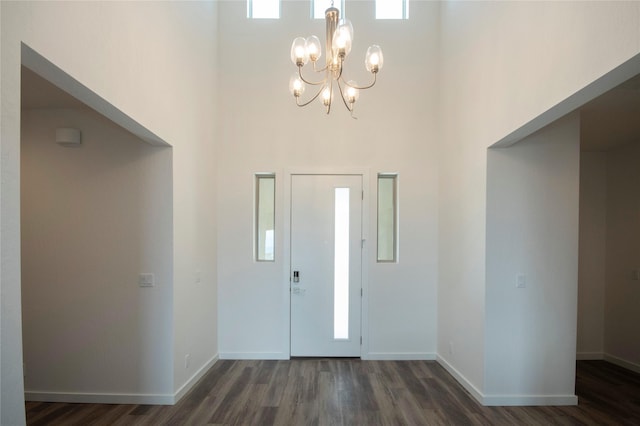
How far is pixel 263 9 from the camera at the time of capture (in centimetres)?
433

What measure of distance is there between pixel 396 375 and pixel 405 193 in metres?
2.15

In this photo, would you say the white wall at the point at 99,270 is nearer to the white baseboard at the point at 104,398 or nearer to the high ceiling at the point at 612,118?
the white baseboard at the point at 104,398

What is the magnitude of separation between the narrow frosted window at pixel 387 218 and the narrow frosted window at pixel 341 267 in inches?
18.2

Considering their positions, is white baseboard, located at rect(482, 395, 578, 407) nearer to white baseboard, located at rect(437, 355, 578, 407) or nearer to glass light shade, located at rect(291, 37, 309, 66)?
white baseboard, located at rect(437, 355, 578, 407)

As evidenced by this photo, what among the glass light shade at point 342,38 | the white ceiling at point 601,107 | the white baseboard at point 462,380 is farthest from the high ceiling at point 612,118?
the white baseboard at point 462,380

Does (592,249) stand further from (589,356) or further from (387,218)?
(387,218)

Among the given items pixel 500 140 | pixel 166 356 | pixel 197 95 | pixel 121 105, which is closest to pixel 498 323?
pixel 500 140

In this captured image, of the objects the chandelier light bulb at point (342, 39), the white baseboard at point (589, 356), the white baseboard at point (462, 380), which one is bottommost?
the white baseboard at point (589, 356)

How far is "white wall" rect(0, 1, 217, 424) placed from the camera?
1380mm

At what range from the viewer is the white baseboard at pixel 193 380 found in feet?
10.2

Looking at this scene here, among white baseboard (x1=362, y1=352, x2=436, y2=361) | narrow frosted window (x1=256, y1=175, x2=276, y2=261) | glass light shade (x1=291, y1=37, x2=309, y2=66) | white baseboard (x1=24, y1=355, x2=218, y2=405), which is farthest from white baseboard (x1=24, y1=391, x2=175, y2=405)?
glass light shade (x1=291, y1=37, x2=309, y2=66)

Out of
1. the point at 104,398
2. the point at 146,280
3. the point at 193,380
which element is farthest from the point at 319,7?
the point at 104,398

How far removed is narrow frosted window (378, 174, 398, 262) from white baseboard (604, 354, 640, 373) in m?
3.06

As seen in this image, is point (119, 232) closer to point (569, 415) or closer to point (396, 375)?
point (396, 375)
